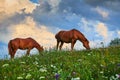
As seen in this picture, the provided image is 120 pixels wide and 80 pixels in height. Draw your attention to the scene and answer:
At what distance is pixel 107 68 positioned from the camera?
1262 cm

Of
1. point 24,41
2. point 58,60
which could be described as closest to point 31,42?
point 24,41

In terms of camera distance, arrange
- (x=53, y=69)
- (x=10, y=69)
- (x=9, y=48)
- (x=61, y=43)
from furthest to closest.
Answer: (x=61, y=43)
(x=9, y=48)
(x=10, y=69)
(x=53, y=69)

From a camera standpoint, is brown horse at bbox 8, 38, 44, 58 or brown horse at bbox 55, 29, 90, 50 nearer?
brown horse at bbox 8, 38, 44, 58

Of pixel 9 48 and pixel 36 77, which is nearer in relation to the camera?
pixel 36 77

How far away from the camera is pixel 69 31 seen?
38.1 metres

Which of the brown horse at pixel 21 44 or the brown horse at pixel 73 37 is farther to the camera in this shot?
the brown horse at pixel 73 37

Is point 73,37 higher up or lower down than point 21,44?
higher up

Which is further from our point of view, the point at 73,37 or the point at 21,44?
the point at 21,44

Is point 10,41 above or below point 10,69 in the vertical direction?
above

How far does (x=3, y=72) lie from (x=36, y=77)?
8.10 ft

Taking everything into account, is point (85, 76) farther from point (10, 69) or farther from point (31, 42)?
point (31, 42)

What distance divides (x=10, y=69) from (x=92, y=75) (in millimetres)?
4068

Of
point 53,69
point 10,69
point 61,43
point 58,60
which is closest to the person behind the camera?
point 53,69

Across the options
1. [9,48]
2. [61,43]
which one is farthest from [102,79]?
[61,43]
